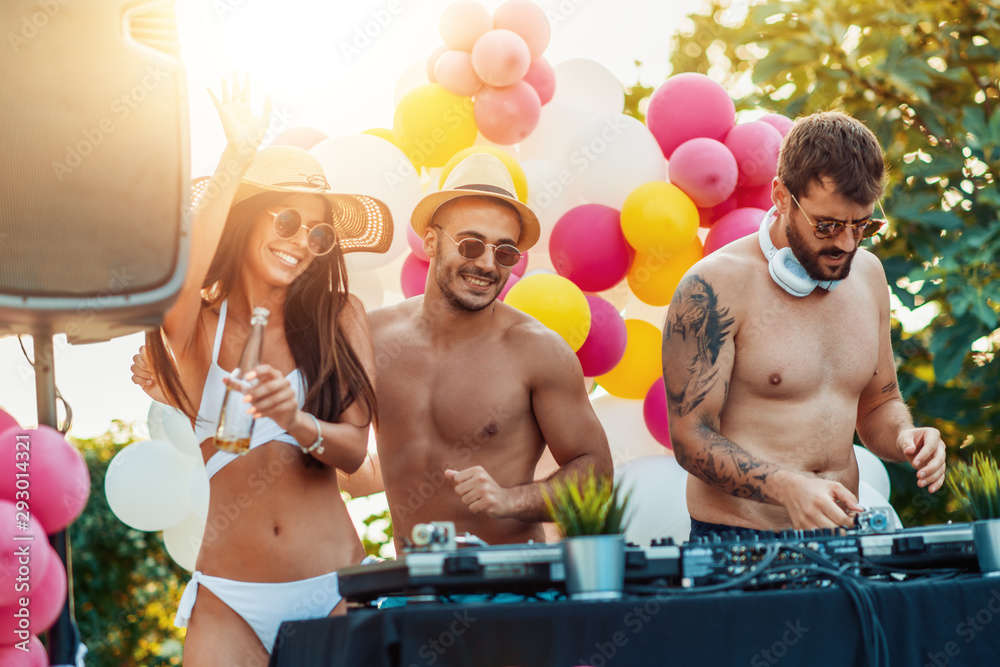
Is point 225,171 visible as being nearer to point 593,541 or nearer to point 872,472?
point 593,541

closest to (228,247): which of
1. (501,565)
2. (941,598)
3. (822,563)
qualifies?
(501,565)

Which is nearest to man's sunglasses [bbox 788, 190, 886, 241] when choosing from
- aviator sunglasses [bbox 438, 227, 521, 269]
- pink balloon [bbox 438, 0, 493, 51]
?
aviator sunglasses [bbox 438, 227, 521, 269]

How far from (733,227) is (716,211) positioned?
0.70ft

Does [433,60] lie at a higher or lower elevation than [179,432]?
higher

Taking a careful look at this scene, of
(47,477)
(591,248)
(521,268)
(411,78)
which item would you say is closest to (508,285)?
(521,268)

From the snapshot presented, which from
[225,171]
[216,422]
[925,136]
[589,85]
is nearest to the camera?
[225,171]

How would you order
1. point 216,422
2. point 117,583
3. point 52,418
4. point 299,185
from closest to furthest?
point 52,418
point 216,422
point 299,185
point 117,583

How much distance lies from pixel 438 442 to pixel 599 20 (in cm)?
247

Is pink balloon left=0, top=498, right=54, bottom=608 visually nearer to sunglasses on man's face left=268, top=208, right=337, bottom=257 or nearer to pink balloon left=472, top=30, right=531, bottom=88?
sunglasses on man's face left=268, top=208, right=337, bottom=257

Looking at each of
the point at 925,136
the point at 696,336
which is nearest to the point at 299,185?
the point at 696,336

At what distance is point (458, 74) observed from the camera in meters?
3.75

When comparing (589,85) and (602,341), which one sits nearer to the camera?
(602,341)

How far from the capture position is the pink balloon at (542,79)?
3898 millimetres

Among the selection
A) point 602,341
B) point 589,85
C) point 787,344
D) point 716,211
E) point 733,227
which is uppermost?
point 589,85
